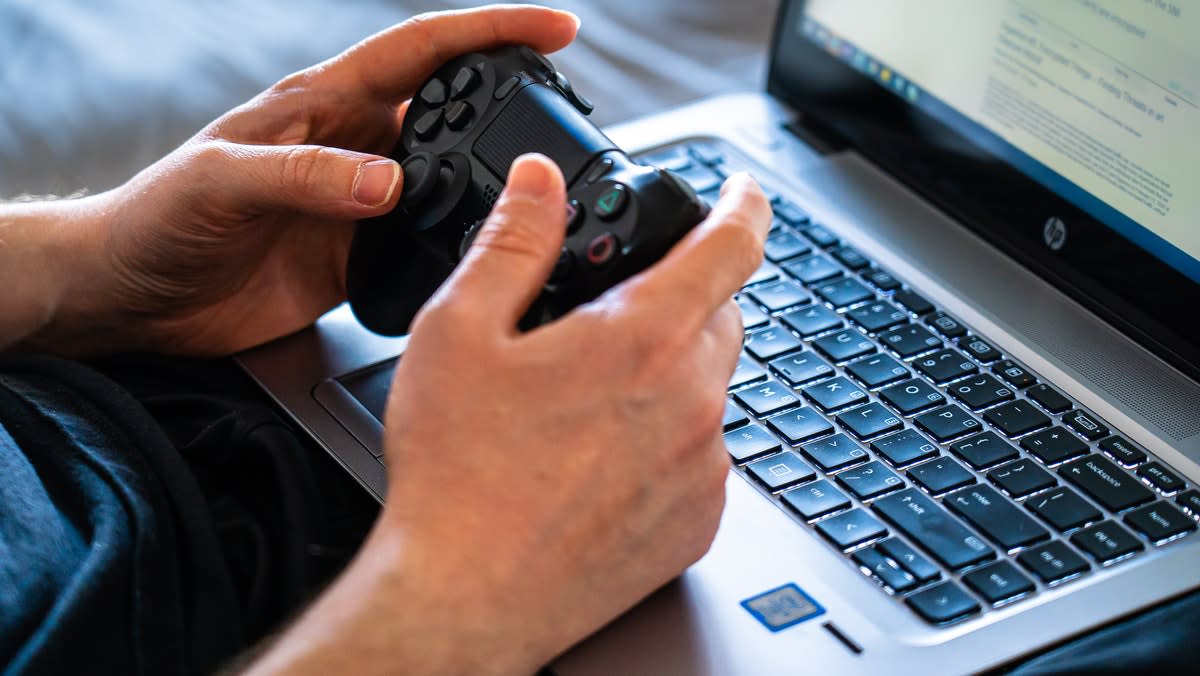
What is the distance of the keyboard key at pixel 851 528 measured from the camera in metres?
0.53

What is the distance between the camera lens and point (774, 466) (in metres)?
0.57

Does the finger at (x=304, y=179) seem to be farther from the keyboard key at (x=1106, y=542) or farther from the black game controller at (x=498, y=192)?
the keyboard key at (x=1106, y=542)

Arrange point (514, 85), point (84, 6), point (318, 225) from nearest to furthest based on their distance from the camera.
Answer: point (514, 85)
point (318, 225)
point (84, 6)

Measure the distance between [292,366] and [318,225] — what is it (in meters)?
0.09

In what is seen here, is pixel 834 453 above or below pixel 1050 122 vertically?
below

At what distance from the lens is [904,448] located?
58cm

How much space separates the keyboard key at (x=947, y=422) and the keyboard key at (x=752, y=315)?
0.10 m

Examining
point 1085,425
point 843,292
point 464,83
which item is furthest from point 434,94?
point 1085,425

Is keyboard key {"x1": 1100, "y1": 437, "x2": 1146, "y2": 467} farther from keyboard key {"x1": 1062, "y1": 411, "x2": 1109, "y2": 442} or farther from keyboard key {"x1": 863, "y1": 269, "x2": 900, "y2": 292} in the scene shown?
keyboard key {"x1": 863, "y1": 269, "x2": 900, "y2": 292}

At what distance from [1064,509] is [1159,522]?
0.14 ft

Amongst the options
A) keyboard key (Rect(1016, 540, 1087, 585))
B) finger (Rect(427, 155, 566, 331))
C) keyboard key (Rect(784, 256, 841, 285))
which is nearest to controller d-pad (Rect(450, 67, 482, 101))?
finger (Rect(427, 155, 566, 331))

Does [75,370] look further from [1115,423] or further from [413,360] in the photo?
[1115,423]

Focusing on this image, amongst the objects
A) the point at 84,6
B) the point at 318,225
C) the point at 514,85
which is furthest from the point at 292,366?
the point at 84,6

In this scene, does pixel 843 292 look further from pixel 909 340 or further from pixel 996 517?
pixel 996 517
